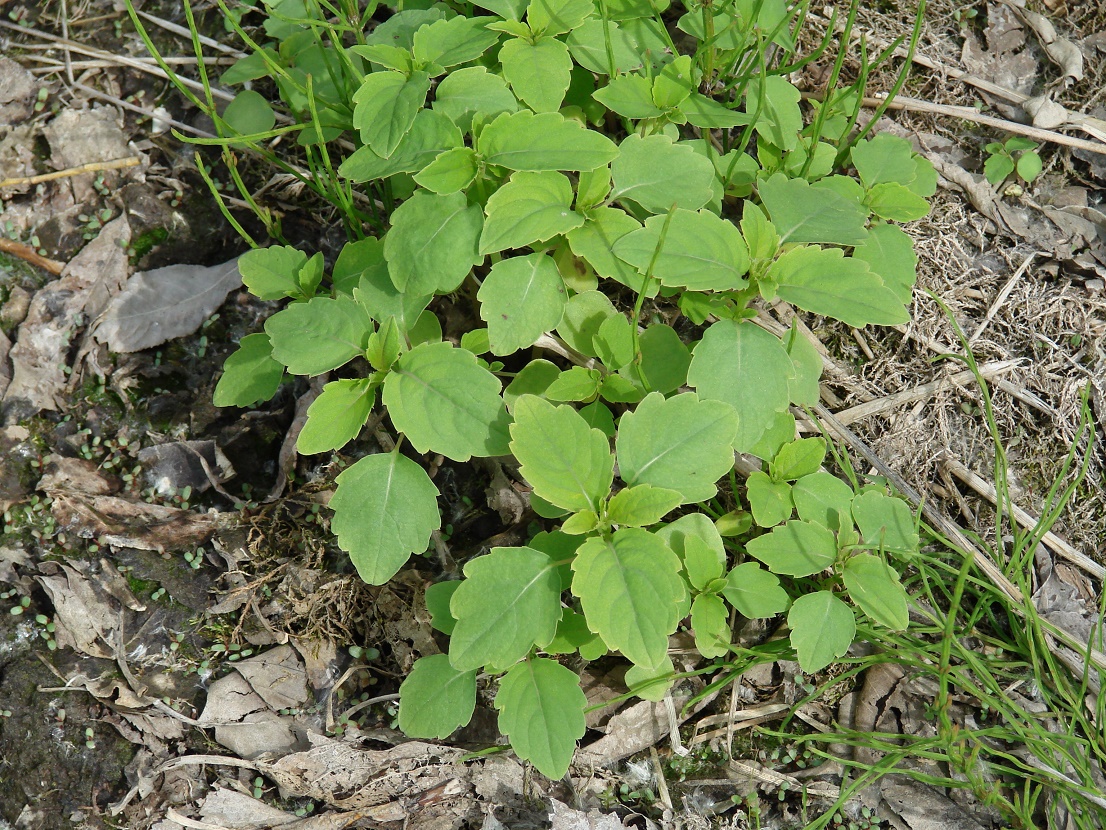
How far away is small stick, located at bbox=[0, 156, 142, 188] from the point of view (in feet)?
10.0

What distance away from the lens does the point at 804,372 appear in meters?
2.31

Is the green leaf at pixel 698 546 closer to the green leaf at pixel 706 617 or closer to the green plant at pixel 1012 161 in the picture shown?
the green leaf at pixel 706 617

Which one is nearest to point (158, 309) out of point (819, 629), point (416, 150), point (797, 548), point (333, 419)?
point (333, 419)

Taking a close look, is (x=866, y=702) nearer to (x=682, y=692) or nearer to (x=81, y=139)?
(x=682, y=692)

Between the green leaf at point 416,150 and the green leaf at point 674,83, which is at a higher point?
the green leaf at point 674,83

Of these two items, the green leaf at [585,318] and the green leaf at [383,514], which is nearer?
the green leaf at [383,514]

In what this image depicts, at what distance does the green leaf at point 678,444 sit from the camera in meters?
1.97

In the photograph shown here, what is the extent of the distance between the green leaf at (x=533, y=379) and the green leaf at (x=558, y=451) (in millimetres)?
326

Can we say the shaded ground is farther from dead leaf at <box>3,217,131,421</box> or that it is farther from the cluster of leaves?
the cluster of leaves

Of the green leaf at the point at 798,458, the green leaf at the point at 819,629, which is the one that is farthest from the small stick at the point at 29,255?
the green leaf at the point at 819,629

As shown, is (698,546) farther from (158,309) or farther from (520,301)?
(158,309)

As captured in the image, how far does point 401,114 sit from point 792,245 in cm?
123

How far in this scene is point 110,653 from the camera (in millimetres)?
2418

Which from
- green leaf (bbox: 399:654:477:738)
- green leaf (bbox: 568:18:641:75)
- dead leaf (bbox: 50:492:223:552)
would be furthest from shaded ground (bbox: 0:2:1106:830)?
green leaf (bbox: 568:18:641:75)
